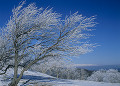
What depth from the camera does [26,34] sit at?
5.68 metres

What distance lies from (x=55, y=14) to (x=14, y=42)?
2731 millimetres

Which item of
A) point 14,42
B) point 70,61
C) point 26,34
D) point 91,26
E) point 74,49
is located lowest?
point 70,61

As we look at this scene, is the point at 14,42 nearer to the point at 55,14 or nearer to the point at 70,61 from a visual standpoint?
the point at 55,14

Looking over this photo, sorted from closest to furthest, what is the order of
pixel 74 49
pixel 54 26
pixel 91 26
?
pixel 74 49 → pixel 91 26 → pixel 54 26

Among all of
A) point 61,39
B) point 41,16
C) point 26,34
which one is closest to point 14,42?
point 26,34

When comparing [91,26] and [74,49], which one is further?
[91,26]

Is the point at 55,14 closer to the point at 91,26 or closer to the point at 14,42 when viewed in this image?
the point at 91,26

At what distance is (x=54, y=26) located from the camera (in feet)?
20.5

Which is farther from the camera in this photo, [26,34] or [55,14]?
[55,14]

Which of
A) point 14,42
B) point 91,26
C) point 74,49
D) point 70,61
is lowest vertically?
point 70,61

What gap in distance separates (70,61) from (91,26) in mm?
2195

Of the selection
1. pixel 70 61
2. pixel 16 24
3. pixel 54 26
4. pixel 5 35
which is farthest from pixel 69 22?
pixel 5 35

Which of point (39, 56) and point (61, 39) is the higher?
point (61, 39)

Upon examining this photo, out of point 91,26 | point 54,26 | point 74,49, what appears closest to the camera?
point 74,49
